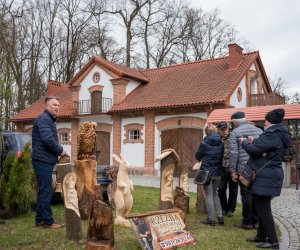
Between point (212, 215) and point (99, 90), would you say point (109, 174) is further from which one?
point (99, 90)

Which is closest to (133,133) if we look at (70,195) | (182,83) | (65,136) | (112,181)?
(182,83)

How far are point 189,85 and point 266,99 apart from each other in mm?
3900

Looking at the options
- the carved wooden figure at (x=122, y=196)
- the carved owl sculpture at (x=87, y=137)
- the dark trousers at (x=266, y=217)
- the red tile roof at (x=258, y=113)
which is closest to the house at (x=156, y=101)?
the red tile roof at (x=258, y=113)

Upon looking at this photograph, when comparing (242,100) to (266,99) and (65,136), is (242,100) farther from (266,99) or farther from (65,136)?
(65,136)

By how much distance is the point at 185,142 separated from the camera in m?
18.2

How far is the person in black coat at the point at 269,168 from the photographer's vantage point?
5172mm

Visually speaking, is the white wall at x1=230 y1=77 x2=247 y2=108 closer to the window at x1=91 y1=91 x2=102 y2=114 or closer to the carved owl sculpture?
the window at x1=91 y1=91 x2=102 y2=114

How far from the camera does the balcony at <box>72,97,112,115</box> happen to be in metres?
20.8

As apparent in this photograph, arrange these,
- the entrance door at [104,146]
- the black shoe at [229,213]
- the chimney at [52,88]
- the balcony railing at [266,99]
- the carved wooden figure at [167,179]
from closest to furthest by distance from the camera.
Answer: the carved wooden figure at [167,179] < the black shoe at [229,213] < the balcony railing at [266,99] < the entrance door at [104,146] < the chimney at [52,88]

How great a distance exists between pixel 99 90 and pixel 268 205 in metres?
17.0

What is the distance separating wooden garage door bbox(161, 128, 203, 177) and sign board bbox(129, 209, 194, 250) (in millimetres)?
12440

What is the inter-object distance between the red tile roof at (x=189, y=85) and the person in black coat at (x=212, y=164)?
999 cm

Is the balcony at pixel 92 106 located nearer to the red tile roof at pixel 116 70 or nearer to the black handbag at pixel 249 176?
the red tile roof at pixel 116 70

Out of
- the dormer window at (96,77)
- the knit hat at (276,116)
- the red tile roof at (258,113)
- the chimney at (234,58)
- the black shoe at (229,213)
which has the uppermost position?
the chimney at (234,58)
